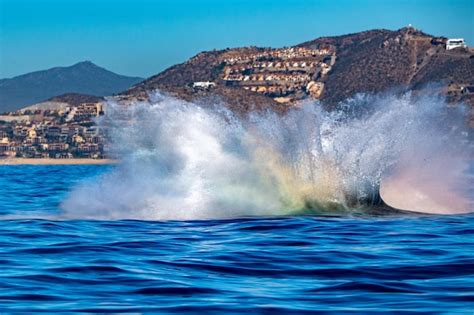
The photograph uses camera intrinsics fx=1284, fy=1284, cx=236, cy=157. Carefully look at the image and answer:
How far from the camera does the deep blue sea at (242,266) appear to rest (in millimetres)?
16250

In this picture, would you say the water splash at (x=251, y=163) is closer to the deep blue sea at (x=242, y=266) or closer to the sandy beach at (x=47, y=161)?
the deep blue sea at (x=242, y=266)

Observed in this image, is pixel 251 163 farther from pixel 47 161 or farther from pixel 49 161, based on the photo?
pixel 47 161

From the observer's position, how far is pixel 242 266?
19922 millimetres

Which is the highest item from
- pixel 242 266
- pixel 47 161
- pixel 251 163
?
pixel 251 163

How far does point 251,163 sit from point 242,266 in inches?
511

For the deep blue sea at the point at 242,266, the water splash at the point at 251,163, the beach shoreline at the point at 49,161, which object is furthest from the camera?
the beach shoreline at the point at 49,161

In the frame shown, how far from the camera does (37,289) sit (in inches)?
685

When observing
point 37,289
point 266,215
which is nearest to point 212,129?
point 266,215

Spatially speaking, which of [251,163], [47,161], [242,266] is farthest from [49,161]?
[242,266]

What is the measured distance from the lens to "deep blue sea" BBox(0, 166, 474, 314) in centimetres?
1625

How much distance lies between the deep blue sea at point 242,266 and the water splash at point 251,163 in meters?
2.63

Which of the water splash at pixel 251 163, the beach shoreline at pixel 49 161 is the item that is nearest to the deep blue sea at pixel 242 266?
the water splash at pixel 251 163

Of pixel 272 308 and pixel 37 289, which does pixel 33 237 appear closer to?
Answer: pixel 37 289

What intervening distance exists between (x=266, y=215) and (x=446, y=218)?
164 inches
